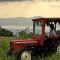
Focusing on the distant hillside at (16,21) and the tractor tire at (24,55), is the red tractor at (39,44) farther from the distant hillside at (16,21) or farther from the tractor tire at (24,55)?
the distant hillside at (16,21)

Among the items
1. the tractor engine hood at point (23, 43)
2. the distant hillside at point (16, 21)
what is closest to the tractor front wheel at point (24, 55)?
the tractor engine hood at point (23, 43)

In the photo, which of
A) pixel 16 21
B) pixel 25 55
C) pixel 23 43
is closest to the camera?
pixel 25 55

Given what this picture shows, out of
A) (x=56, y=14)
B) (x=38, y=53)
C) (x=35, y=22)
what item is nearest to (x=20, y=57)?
(x=38, y=53)

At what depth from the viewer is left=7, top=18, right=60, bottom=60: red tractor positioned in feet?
31.7

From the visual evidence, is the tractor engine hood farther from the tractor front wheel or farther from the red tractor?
the tractor front wheel

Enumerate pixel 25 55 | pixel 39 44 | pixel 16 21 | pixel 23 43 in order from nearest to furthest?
pixel 25 55, pixel 39 44, pixel 23 43, pixel 16 21

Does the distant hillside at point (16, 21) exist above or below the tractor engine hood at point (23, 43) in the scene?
above

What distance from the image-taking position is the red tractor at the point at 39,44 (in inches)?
380

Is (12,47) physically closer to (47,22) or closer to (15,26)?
(47,22)

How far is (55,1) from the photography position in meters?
31.3

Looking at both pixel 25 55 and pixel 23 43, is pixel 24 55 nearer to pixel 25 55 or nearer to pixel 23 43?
pixel 25 55

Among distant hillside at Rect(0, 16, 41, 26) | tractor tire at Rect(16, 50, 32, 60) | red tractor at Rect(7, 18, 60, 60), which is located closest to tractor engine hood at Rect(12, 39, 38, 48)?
red tractor at Rect(7, 18, 60, 60)

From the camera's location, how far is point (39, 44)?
9875 millimetres

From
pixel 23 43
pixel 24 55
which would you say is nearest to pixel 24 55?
pixel 24 55
